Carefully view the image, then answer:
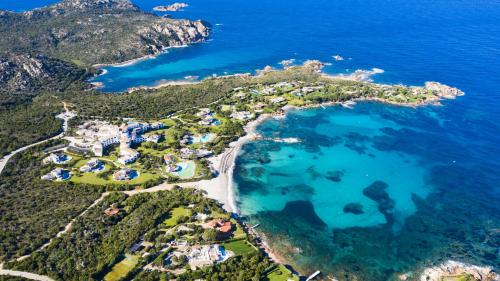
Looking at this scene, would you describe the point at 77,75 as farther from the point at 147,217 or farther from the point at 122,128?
the point at 147,217

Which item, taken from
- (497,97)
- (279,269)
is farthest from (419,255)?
(497,97)

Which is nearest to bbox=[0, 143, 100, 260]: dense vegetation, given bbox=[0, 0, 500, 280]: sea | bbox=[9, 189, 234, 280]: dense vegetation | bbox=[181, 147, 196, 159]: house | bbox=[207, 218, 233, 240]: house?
bbox=[9, 189, 234, 280]: dense vegetation

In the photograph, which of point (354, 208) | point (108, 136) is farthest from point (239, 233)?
point (108, 136)

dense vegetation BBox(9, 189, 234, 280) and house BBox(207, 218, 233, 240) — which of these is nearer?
dense vegetation BBox(9, 189, 234, 280)

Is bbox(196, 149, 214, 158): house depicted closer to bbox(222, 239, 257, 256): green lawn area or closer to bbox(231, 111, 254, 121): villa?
bbox(231, 111, 254, 121): villa

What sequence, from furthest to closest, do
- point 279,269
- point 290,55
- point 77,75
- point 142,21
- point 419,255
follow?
point 142,21, point 290,55, point 77,75, point 419,255, point 279,269
